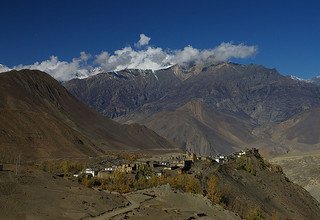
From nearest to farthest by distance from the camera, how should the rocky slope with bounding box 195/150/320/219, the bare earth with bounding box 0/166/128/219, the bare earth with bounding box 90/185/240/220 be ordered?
the bare earth with bounding box 0/166/128/219, the bare earth with bounding box 90/185/240/220, the rocky slope with bounding box 195/150/320/219

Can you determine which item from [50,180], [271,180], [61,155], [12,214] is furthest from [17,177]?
[61,155]

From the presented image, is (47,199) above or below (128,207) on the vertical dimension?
above

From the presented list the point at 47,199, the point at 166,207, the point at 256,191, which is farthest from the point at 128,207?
the point at 256,191

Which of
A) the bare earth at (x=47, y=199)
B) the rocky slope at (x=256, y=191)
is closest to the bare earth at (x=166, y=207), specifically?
the bare earth at (x=47, y=199)

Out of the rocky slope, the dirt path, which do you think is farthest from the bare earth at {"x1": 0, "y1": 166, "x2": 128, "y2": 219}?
the rocky slope

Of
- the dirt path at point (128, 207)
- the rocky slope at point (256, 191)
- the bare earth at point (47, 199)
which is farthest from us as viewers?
the rocky slope at point (256, 191)

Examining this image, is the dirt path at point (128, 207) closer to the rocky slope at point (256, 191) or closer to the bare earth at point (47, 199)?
the bare earth at point (47, 199)

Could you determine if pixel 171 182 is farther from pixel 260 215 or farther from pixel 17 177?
→ pixel 17 177

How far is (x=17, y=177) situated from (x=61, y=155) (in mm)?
116059

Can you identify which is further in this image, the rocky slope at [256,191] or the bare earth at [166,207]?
the rocky slope at [256,191]

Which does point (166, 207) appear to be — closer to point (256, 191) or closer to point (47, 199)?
point (47, 199)

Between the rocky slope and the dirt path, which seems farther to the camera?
the rocky slope

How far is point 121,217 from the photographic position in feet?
234

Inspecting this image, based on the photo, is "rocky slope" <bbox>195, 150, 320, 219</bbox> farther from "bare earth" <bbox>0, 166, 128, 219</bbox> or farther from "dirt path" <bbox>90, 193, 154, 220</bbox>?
"bare earth" <bbox>0, 166, 128, 219</bbox>
